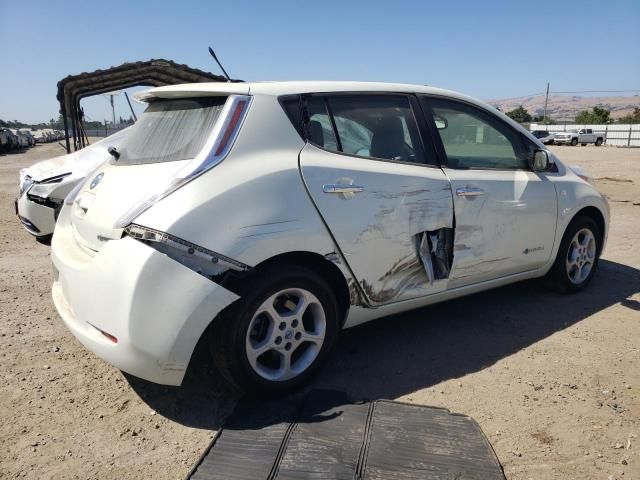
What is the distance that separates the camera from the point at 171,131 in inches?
115

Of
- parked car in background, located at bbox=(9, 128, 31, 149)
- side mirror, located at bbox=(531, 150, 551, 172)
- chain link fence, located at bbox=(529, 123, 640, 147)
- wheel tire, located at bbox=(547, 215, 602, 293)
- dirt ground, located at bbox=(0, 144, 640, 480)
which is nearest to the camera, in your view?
dirt ground, located at bbox=(0, 144, 640, 480)

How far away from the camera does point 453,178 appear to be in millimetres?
3486

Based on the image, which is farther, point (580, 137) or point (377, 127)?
point (580, 137)

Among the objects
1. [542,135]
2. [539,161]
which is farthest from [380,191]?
[542,135]

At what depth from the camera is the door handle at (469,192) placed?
348 cm

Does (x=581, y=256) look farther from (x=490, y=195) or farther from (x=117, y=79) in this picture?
(x=117, y=79)

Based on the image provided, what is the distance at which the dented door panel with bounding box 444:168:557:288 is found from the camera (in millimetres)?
3547

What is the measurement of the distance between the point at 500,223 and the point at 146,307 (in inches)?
101

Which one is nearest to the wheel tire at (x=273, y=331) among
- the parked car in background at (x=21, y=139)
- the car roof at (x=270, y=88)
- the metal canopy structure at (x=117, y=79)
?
the car roof at (x=270, y=88)

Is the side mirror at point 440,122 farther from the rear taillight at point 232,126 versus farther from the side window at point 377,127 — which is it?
the rear taillight at point 232,126

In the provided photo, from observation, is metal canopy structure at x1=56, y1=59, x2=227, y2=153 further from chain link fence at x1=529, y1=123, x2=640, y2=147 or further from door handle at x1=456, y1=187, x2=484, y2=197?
chain link fence at x1=529, y1=123, x2=640, y2=147

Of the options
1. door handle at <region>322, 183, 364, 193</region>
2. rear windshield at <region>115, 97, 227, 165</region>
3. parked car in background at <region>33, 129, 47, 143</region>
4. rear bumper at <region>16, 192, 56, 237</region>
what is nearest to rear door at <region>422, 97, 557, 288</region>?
door handle at <region>322, 183, 364, 193</region>

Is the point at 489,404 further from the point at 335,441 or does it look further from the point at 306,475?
the point at 306,475

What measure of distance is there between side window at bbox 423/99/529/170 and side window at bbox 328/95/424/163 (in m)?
0.26
